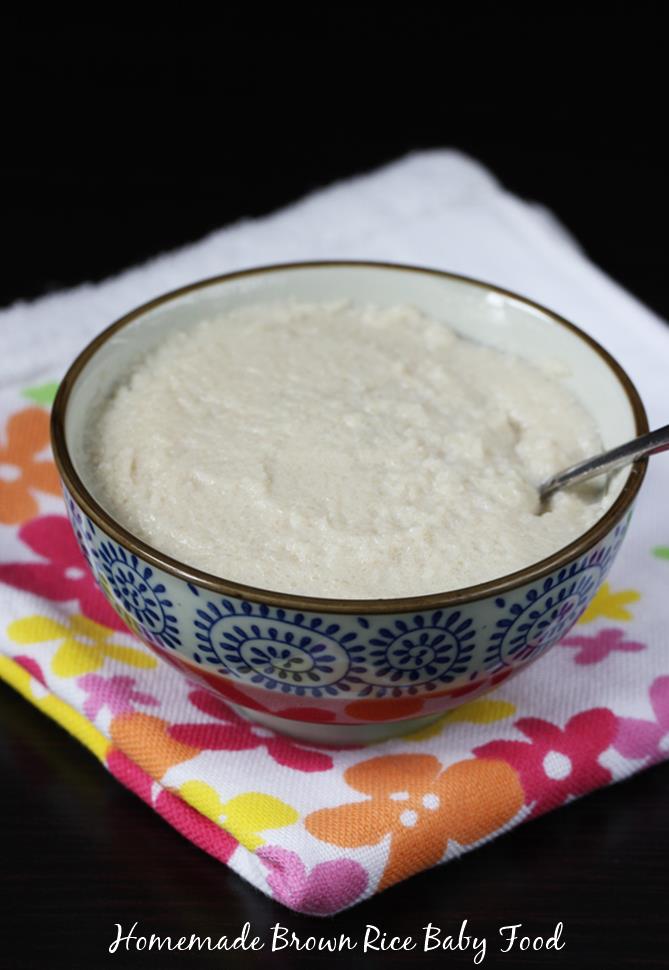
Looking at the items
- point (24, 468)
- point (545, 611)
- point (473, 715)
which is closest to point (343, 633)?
point (545, 611)

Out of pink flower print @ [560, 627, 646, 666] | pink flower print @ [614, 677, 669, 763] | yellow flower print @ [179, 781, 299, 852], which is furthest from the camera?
pink flower print @ [560, 627, 646, 666]

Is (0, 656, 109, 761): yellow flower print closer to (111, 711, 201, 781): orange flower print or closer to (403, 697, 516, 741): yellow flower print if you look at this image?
(111, 711, 201, 781): orange flower print

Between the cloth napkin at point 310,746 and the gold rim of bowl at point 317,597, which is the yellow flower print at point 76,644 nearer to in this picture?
the cloth napkin at point 310,746

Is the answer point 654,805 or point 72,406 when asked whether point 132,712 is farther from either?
point 654,805

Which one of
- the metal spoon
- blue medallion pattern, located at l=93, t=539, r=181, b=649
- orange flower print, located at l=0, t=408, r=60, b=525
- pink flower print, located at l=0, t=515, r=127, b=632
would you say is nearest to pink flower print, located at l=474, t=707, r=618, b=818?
the metal spoon

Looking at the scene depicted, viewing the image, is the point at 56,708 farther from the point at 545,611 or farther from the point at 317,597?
the point at 545,611
